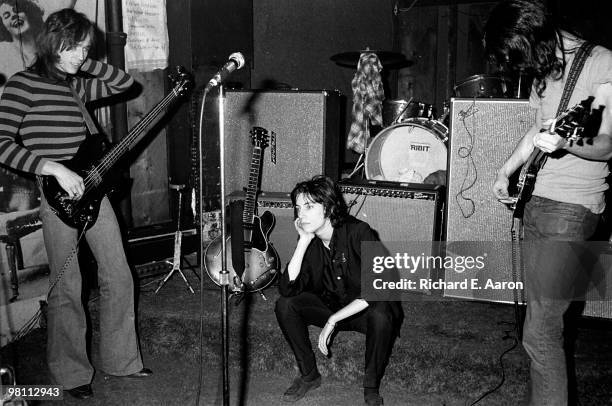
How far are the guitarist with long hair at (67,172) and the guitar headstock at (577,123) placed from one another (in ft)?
6.97

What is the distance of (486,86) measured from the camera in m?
6.42

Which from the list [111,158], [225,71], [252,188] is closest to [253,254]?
[252,188]

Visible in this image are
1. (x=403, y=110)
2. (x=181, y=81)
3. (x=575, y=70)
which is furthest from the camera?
(x=403, y=110)

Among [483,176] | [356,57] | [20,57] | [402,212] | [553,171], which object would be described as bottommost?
[402,212]

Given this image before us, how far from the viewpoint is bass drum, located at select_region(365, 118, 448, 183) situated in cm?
533

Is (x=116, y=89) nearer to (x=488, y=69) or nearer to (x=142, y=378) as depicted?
(x=142, y=378)

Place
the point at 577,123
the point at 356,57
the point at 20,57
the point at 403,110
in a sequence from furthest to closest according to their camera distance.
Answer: the point at 356,57
the point at 403,110
the point at 20,57
the point at 577,123

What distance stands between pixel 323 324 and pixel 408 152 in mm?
2516

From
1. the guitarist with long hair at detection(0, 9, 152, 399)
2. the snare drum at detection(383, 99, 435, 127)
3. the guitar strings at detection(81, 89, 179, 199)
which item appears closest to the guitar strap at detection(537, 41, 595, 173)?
the guitar strings at detection(81, 89, 179, 199)

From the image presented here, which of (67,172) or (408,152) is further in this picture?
(408,152)

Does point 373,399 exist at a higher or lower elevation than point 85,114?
lower

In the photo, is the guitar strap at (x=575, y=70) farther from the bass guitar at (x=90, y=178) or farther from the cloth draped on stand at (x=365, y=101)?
the cloth draped on stand at (x=365, y=101)

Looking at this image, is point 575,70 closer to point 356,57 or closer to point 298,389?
point 298,389

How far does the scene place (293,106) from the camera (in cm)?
451
